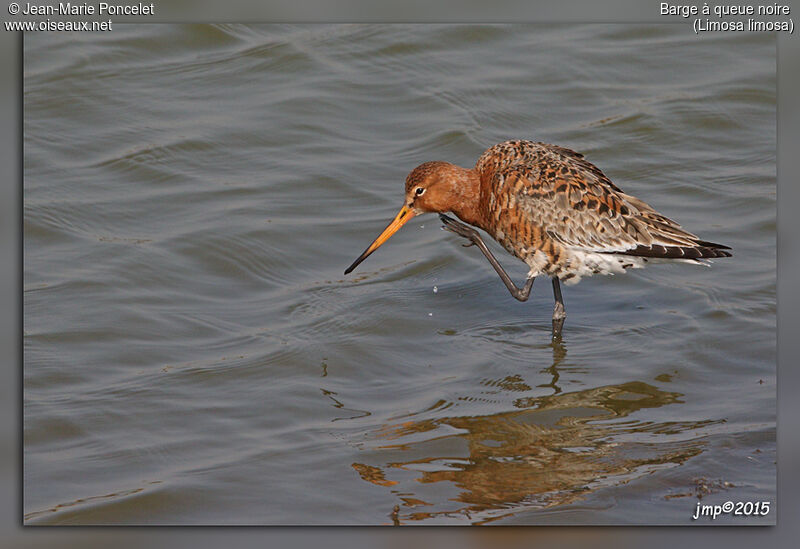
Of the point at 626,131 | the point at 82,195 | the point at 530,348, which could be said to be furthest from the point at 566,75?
the point at 82,195

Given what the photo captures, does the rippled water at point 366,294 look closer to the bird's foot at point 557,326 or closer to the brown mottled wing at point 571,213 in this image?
the bird's foot at point 557,326

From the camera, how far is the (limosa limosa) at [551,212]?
711 cm

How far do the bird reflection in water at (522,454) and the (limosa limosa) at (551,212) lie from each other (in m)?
0.98

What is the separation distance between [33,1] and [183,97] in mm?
3600

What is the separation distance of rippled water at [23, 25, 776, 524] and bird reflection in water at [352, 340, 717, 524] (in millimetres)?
19

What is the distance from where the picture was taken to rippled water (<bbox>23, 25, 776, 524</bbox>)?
5.50 meters

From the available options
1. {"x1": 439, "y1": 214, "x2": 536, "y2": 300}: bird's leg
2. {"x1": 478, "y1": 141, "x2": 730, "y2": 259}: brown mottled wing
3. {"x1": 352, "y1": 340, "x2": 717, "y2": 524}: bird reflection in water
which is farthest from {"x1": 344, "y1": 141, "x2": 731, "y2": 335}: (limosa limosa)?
{"x1": 352, "y1": 340, "x2": 717, "y2": 524}: bird reflection in water

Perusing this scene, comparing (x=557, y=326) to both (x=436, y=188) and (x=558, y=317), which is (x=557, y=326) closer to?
(x=558, y=317)

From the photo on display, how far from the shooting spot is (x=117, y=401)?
6.10 m

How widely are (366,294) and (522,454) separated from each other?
214cm

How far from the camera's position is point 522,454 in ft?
19.0

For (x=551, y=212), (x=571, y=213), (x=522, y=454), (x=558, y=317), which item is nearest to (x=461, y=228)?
(x=551, y=212)

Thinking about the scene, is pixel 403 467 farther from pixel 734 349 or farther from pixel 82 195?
pixel 82 195

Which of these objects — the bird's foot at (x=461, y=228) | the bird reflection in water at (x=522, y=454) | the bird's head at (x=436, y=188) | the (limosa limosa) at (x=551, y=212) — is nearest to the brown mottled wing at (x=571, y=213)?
the (limosa limosa) at (x=551, y=212)
